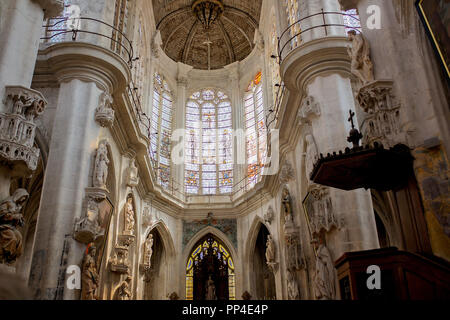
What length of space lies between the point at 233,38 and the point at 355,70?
17.0 m

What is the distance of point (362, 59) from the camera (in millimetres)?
7797

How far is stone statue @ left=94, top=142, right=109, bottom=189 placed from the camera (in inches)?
437

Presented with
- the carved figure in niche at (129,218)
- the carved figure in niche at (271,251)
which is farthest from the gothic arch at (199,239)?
the carved figure in niche at (129,218)

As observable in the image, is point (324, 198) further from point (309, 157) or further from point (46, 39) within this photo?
point (46, 39)

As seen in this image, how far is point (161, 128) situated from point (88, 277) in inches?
490

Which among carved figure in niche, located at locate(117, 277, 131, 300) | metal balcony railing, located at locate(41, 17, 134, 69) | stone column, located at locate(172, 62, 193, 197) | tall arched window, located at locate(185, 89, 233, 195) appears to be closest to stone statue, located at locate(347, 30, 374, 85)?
metal balcony railing, located at locate(41, 17, 134, 69)

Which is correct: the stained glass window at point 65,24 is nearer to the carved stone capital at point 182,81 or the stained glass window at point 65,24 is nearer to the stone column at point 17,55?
the stone column at point 17,55

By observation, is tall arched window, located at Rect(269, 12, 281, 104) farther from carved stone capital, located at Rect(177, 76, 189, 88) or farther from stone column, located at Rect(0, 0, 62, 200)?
stone column, located at Rect(0, 0, 62, 200)

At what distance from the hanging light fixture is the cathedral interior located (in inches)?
2.8

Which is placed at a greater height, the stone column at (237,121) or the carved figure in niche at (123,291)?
the stone column at (237,121)

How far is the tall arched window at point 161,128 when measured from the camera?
68.3ft

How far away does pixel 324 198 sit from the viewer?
420 inches

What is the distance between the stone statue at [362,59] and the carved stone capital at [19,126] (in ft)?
17.6
